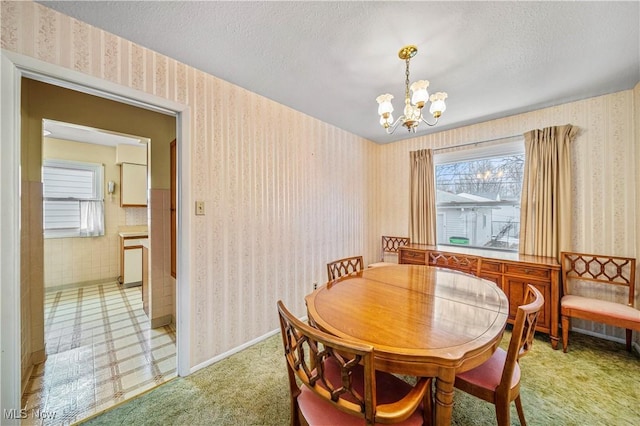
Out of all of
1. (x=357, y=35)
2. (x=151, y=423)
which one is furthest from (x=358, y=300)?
(x=357, y=35)

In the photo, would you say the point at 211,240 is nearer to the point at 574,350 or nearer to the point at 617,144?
the point at 574,350

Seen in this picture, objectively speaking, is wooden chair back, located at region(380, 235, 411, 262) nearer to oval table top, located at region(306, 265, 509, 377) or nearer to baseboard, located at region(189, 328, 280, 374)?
oval table top, located at region(306, 265, 509, 377)

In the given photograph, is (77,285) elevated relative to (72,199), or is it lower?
lower

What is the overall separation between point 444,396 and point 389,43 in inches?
81.4

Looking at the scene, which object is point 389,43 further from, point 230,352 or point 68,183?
point 68,183

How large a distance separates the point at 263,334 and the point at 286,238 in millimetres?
1029

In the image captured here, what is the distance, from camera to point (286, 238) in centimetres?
267

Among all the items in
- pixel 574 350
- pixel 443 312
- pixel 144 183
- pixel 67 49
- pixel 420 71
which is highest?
pixel 420 71

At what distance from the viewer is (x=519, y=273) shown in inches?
98.0

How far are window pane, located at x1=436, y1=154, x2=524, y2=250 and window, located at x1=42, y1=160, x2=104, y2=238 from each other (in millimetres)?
5805

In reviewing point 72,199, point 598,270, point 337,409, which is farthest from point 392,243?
point 72,199

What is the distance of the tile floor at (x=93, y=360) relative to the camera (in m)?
1.59

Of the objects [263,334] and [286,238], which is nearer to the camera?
[263,334]

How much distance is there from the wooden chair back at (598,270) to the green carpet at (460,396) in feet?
2.03
